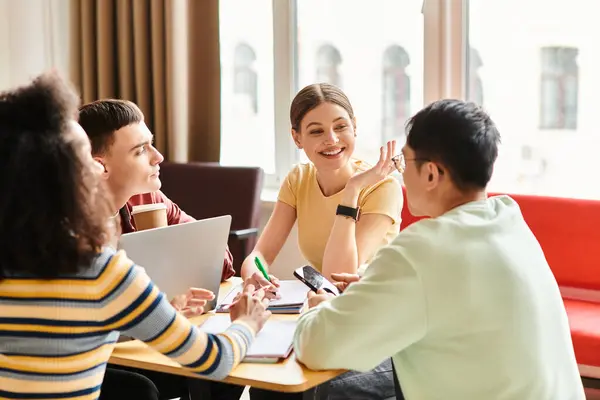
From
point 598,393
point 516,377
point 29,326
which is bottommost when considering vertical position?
point 598,393

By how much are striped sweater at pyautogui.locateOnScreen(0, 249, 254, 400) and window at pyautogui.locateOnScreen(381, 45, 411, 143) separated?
2507mm

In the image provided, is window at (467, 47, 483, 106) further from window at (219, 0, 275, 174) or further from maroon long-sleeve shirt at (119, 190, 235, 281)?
maroon long-sleeve shirt at (119, 190, 235, 281)

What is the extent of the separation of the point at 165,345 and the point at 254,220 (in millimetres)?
2014

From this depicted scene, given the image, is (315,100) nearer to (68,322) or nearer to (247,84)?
(68,322)

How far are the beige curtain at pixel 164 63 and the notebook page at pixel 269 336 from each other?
7.01 feet

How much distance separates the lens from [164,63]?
157 inches

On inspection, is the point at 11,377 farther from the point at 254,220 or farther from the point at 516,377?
the point at 254,220

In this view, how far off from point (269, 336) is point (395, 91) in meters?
2.20

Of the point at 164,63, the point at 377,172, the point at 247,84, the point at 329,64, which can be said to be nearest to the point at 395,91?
the point at 329,64

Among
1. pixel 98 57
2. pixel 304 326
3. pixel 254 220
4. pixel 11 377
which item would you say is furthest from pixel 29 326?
pixel 98 57

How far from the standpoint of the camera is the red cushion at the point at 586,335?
258cm

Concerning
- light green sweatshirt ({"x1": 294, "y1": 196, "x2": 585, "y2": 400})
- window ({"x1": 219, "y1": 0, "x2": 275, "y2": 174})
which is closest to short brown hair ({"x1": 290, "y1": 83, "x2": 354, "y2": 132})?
light green sweatshirt ({"x1": 294, "y1": 196, "x2": 585, "y2": 400})

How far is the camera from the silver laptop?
1829 millimetres

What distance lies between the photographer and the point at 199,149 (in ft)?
13.5
